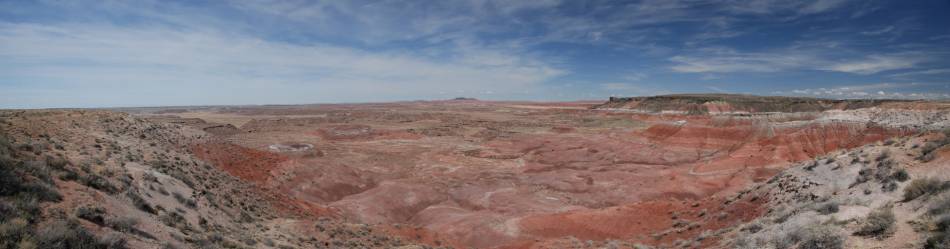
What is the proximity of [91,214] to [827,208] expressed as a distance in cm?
1804

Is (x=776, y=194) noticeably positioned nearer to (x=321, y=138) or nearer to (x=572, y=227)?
(x=572, y=227)

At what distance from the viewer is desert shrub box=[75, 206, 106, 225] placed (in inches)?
328

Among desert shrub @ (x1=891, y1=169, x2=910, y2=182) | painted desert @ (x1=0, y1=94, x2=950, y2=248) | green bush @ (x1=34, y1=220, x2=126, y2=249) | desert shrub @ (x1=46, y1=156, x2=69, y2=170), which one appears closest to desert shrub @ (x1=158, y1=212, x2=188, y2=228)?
painted desert @ (x1=0, y1=94, x2=950, y2=248)

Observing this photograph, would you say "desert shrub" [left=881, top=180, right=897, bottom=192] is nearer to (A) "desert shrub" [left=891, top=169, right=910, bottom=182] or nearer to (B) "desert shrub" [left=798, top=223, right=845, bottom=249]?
(A) "desert shrub" [left=891, top=169, right=910, bottom=182]

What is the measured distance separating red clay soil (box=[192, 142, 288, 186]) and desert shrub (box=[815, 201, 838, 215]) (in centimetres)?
2642

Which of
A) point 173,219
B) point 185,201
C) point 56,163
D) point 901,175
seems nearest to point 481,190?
point 185,201

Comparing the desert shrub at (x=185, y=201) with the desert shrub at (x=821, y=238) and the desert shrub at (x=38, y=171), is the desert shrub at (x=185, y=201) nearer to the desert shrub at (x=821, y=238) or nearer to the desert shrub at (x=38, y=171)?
the desert shrub at (x=38, y=171)

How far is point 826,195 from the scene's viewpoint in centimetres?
1344

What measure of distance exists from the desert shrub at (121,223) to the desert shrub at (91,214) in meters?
0.14

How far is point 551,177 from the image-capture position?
35.5 metres

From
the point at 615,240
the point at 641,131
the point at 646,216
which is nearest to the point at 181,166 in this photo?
the point at 615,240

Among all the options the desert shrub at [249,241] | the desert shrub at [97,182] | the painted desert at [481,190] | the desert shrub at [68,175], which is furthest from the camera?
the desert shrub at [249,241]

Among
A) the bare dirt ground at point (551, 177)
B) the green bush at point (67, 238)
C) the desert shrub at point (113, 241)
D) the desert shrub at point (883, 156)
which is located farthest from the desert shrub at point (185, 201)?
the desert shrub at point (883, 156)

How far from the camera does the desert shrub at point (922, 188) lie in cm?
971
